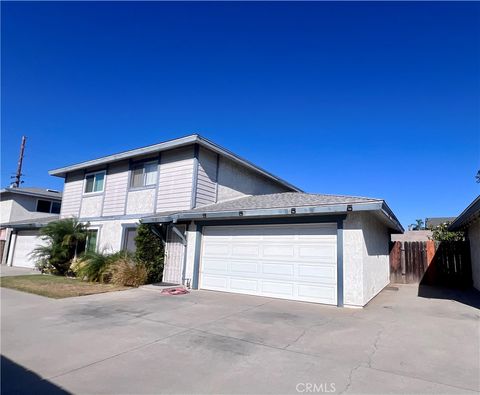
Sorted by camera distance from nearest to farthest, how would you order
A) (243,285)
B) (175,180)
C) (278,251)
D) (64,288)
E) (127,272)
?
(278,251) → (243,285) → (64,288) → (127,272) → (175,180)

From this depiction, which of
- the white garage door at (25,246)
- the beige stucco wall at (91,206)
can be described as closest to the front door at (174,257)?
the beige stucco wall at (91,206)

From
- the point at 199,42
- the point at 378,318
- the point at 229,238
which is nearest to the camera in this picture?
the point at 378,318

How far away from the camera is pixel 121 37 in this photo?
10.9 meters

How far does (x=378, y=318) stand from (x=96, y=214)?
14.4m

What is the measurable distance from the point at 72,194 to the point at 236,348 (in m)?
16.5

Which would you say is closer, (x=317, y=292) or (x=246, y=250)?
(x=317, y=292)

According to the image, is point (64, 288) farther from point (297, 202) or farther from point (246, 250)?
point (297, 202)

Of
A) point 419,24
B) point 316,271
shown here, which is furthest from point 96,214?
point 419,24

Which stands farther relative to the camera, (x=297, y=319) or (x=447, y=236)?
(x=447, y=236)

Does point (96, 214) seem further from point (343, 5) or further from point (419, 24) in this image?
point (419, 24)

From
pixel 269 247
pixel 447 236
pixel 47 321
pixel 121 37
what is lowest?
pixel 47 321

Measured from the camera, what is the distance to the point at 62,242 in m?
14.5

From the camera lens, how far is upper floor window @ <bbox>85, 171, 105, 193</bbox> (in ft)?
52.5

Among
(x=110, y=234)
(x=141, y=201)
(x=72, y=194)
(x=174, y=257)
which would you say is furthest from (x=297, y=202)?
(x=72, y=194)
